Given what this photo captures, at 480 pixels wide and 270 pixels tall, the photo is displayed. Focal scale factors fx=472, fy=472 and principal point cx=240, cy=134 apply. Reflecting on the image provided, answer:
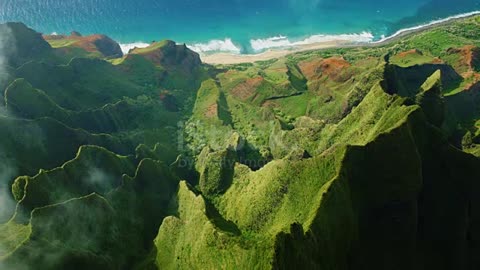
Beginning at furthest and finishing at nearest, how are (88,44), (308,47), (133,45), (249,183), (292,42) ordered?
1. (133,45)
2. (292,42)
3. (308,47)
4. (88,44)
5. (249,183)

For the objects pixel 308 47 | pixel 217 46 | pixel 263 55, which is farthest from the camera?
pixel 217 46

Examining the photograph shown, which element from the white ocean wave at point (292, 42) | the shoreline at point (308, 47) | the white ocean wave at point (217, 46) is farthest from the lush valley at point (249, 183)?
the white ocean wave at point (217, 46)

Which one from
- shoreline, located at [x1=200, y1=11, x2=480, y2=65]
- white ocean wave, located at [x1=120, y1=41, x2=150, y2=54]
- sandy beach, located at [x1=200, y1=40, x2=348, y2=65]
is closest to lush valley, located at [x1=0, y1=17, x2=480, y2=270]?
shoreline, located at [x1=200, y1=11, x2=480, y2=65]

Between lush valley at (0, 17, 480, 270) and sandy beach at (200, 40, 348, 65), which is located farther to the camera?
Result: sandy beach at (200, 40, 348, 65)

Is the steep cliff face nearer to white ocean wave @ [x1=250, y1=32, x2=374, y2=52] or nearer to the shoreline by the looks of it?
the shoreline

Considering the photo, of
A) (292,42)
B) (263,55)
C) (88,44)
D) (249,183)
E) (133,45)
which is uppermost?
(292,42)

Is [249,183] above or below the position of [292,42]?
below

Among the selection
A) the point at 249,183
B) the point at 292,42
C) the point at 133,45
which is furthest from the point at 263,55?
the point at 249,183

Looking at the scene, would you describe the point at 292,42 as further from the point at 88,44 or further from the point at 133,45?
the point at 88,44
